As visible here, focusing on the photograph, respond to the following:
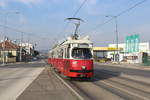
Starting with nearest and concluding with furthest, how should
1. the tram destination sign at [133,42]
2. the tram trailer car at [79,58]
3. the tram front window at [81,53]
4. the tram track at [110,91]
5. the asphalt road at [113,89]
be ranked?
1. the tram track at [110,91]
2. the asphalt road at [113,89]
3. the tram trailer car at [79,58]
4. the tram front window at [81,53]
5. the tram destination sign at [133,42]

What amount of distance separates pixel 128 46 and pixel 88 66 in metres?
48.8

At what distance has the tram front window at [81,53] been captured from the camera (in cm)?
1706

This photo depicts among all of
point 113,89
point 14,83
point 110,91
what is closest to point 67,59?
point 14,83

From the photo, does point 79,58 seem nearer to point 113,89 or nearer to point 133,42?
point 113,89

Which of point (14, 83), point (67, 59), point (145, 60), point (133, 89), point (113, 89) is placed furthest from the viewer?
point (145, 60)

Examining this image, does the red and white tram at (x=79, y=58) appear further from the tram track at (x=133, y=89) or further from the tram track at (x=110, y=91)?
the tram track at (x=133, y=89)

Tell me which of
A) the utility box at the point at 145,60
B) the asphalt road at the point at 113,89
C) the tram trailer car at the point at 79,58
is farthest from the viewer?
the utility box at the point at 145,60

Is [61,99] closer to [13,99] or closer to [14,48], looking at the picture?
[13,99]

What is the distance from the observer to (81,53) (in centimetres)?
1728

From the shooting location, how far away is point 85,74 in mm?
16812

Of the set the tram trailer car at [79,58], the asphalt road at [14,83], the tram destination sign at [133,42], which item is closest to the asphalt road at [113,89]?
the tram trailer car at [79,58]

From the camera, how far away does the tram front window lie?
17062 millimetres

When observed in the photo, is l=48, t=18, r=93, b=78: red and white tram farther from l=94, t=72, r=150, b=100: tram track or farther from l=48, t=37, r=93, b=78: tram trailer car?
l=94, t=72, r=150, b=100: tram track

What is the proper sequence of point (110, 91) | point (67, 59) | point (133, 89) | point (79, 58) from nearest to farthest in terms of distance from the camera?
point (110, 91), point (133, 89), point (79, 58), point (67, 59)
